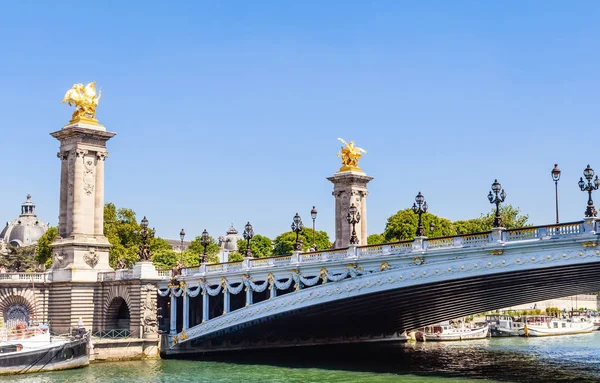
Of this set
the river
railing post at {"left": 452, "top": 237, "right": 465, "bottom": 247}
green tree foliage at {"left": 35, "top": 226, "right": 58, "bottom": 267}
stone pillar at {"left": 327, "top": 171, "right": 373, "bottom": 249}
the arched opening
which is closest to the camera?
railing post at {"left": 452, "top": 237, "right": 465, "bottom": 247}

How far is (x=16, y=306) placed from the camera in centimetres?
6191

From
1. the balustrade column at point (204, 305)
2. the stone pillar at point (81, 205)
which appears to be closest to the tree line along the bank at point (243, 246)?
the stone pillar at point (81, 205)

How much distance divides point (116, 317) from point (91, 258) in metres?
4.40

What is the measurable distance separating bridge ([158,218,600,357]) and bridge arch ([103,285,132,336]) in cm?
260

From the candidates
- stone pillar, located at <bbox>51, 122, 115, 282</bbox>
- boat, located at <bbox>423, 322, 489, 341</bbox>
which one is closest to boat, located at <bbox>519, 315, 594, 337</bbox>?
boat, located at <bbox>423, 322, 489, 341</bbox>

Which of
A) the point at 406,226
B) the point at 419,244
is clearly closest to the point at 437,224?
the point at 406,226

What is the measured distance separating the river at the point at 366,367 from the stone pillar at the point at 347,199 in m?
14.8

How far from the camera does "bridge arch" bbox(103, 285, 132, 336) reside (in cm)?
5987

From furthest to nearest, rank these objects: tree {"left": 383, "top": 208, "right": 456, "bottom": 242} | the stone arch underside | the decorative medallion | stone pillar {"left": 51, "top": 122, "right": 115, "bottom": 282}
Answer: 1. tree {"left": 383, "top": 208, "right": 456, "bottom": 242}
2. the decorative medallion
3. stone pillar {"left": 51, "top": 122, "right": 115, "bottom": 282}
4. the stone arch underside

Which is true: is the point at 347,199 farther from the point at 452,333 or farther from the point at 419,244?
the point at 419,244

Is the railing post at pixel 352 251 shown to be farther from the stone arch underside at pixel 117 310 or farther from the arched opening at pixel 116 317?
the arched opening at pixel 116 317

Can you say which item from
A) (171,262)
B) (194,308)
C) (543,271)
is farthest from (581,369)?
(171,262)

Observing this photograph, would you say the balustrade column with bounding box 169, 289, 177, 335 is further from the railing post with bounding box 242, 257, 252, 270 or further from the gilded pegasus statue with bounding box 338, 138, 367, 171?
the gilded pegasus statue with bounding box 338, 138, 367, 171

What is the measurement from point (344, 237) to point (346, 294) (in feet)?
108
